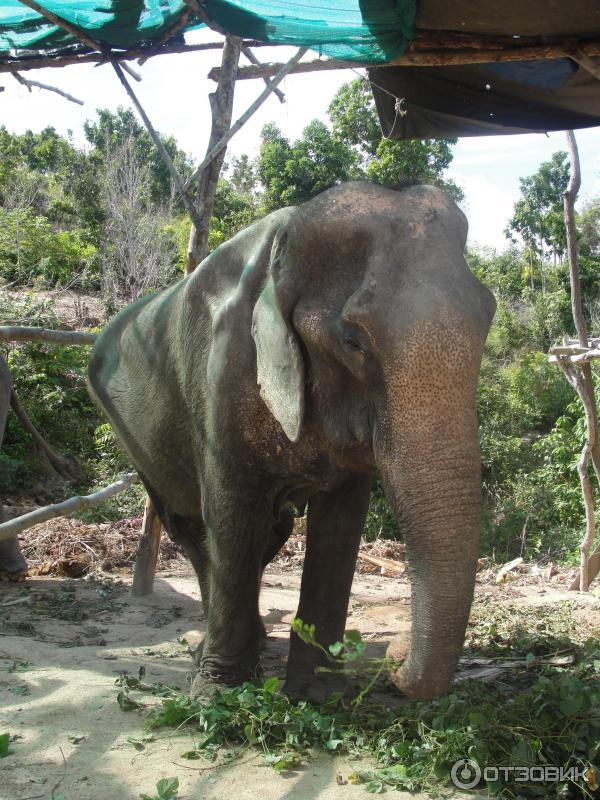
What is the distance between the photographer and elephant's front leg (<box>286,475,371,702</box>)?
4.19 metres

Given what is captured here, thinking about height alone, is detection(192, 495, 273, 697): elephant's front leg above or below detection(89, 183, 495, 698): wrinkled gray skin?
below

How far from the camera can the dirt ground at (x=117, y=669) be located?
3199mm

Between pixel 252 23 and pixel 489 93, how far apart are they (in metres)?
1.56

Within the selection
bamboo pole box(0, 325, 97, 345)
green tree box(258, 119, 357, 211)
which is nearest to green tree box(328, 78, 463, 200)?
green tree box(258, 119, 357, 211)

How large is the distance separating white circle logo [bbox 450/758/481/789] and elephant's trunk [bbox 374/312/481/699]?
0.48m

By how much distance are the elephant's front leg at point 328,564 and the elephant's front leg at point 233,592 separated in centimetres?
26

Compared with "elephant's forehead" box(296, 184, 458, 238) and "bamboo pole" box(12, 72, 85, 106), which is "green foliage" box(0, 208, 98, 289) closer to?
"bamboo pole" box(12, 72, 85, 106)

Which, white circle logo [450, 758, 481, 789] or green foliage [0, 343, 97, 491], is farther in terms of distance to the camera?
green foliage [0, 343, 97, 491]

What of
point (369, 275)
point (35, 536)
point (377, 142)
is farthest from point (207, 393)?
point (377, 142)

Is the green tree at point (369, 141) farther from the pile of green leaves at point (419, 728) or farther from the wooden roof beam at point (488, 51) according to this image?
the pile of green leaves at point (419, 728)

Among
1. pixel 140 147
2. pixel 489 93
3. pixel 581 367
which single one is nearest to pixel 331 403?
pixel 489 93

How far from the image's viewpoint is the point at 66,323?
16984mm

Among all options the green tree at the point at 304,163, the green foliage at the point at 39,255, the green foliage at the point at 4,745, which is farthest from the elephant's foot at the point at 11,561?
the green tree at the point at 304,163

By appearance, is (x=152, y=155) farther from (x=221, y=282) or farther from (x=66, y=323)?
(x=221, y=282)
